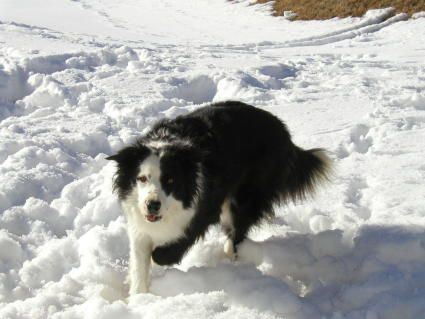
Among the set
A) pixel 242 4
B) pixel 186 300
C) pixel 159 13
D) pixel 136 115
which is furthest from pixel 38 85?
pixel 242 4

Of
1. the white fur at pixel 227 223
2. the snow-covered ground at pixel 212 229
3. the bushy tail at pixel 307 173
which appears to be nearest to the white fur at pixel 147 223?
the snow-covered ground at pixel 212 229

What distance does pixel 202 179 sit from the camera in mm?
3662

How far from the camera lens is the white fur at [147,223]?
3.41 m

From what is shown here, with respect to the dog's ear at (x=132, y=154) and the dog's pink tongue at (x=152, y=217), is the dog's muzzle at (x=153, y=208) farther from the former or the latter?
the dog's ear at (x=132, y=154)

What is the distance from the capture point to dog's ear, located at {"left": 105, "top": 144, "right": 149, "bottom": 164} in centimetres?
353

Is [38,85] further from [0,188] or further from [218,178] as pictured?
[218,178]

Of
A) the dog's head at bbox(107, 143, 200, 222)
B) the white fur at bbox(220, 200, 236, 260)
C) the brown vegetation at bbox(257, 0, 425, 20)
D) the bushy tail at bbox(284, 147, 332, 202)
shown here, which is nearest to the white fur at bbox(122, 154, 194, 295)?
the dog's head at bbox(107, 143, 200, 222)

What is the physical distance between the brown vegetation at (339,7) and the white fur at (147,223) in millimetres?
15588

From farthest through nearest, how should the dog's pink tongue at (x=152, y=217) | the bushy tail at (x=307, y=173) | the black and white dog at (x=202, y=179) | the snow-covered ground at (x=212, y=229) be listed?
the bushy tail at (x=307, y=173) → the black and white dog at (x=202, y=179) → the dog's pink tongue at (x=152, y=217) → the snow-covered ground at (x=212, y=229)

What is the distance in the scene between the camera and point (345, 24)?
56.3 ft

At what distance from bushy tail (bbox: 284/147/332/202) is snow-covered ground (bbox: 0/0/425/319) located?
0.17 meters

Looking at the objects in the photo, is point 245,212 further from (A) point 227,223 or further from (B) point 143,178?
(B) point 143,178

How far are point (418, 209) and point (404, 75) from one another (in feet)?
16.7

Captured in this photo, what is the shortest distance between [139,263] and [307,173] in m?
1.78
